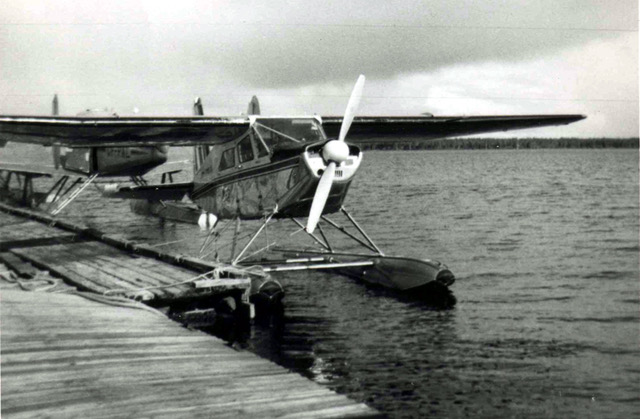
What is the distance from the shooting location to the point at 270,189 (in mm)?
9953

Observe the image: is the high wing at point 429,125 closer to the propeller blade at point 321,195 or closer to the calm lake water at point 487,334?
the propeller blade at point 321,195

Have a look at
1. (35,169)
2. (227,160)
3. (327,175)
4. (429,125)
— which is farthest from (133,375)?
(35,169)

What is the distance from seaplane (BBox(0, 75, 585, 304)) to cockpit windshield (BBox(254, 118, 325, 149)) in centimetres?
2

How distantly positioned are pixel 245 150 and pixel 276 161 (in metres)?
1.04

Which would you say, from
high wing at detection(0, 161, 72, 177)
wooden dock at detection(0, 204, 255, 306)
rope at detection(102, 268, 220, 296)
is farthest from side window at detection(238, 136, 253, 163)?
high wing at detection(0, 161, 72, 177)

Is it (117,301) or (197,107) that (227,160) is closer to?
(197,107)

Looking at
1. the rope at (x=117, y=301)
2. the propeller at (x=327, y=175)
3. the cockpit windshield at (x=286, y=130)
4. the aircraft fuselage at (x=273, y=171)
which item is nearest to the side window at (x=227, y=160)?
the aircraft fuselage at (x=273, y=171)

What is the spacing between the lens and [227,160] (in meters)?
11.2

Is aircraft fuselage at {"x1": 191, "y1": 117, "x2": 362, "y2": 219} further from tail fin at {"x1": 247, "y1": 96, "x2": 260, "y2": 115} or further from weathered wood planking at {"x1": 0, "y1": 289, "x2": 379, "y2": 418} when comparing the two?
weathered wood planking at {"x1": 0, "y1": 289, "x2": 379, "y2": 418}

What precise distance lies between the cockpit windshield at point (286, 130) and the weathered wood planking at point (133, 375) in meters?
4.83

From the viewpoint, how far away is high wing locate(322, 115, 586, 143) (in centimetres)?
1197

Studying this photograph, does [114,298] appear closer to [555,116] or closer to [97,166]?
[555,116]

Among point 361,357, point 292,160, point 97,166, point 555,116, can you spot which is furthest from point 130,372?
point 97,166

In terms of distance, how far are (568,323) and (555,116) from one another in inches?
209
